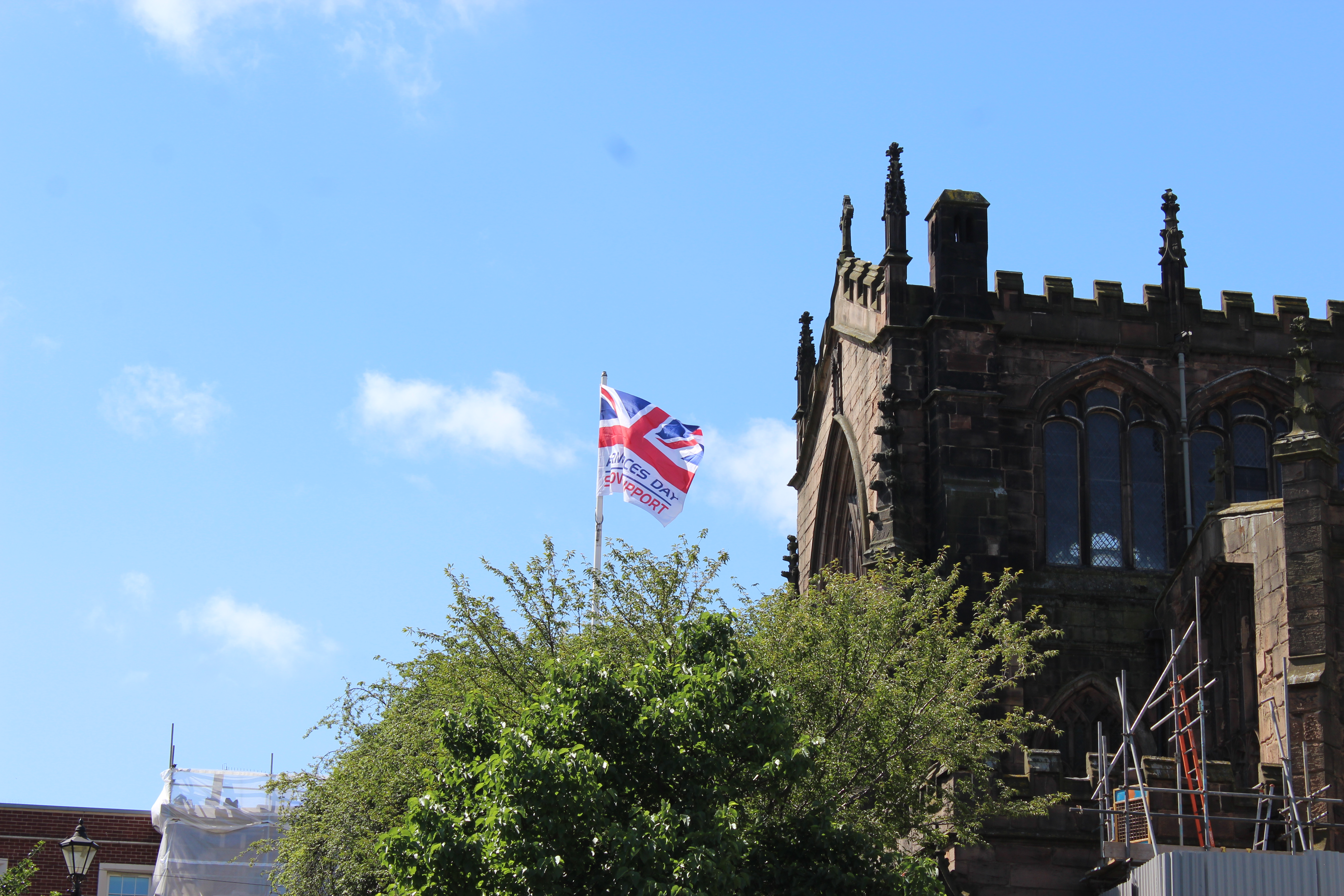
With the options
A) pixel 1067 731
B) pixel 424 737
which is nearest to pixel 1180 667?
pixel 1067 731

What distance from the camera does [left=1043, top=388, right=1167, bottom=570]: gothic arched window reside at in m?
34.4

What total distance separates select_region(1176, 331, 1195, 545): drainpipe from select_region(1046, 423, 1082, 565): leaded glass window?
200 cm

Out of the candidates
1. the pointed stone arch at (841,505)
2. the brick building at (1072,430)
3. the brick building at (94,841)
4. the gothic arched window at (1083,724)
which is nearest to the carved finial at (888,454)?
the brick building at (1072,430)

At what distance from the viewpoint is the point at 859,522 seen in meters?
36.3

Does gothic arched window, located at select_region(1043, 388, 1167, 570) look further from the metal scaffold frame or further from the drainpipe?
the metal scaffold frame

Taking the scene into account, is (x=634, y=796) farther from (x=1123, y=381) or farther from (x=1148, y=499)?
(x=1123, y=381)

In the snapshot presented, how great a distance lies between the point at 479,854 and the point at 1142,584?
18.5m

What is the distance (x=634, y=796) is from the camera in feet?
65.7

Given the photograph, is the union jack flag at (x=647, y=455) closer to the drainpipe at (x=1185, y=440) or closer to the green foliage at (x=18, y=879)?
the drainpipe at (x=1185, y=440)

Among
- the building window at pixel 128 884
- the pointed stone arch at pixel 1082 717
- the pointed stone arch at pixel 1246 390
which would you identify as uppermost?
the pointed stone arch at pixel 1246 390

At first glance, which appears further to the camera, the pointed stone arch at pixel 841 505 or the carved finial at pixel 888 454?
the pointed stone arch at pixel 841 505

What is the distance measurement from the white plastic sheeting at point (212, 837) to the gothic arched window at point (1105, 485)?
2276cm

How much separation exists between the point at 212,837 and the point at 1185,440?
2785 cm

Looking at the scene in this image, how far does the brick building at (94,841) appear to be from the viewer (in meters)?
47.0
